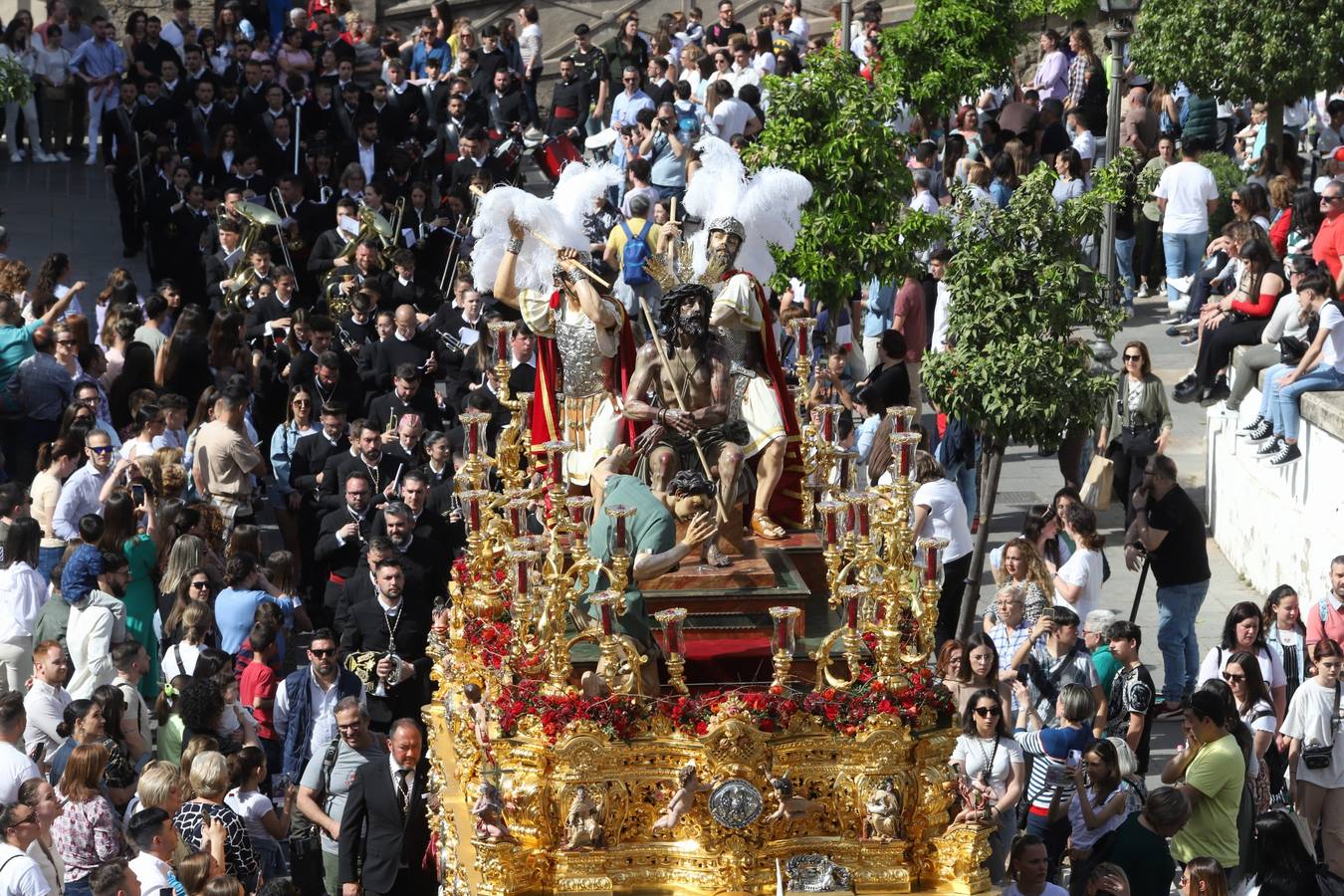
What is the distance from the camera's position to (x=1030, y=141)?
2700 centimetres

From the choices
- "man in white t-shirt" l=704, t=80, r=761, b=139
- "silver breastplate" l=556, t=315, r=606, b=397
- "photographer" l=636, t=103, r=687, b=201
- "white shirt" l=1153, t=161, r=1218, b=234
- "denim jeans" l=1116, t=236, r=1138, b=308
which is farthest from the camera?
"man in white t-shirt" l=704, t=80, r=761, b=139

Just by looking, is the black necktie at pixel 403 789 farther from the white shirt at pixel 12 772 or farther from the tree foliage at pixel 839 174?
the tree foliage at pixel 839 174

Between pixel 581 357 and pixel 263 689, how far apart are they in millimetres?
2716

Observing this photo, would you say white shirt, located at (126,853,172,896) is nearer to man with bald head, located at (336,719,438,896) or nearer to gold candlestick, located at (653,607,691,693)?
man with bald head, located at (336,719,438,896)

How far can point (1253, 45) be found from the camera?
2441 cm

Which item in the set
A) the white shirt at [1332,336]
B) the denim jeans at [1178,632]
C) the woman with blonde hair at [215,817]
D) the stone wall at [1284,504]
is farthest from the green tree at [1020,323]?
the woman with blonde hair at [215,817]

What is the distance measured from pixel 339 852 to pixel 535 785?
1.91 m

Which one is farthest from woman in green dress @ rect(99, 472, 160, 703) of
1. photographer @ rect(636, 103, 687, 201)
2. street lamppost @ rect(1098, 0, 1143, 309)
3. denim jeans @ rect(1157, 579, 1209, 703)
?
street lamppost @ rect(1098, 0, 1143, 309)

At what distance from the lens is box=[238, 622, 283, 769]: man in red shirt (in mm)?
14078

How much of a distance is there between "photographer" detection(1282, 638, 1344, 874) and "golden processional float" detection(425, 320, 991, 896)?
298 centimetres

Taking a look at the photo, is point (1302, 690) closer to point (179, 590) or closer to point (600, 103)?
point (179, 590)

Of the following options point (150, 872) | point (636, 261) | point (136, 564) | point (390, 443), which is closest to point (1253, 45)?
point (390, 443)

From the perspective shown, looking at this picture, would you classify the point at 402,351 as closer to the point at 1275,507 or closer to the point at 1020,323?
the point at 1020,323

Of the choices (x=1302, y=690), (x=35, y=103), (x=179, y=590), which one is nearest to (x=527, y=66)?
(x=35, y=103)
